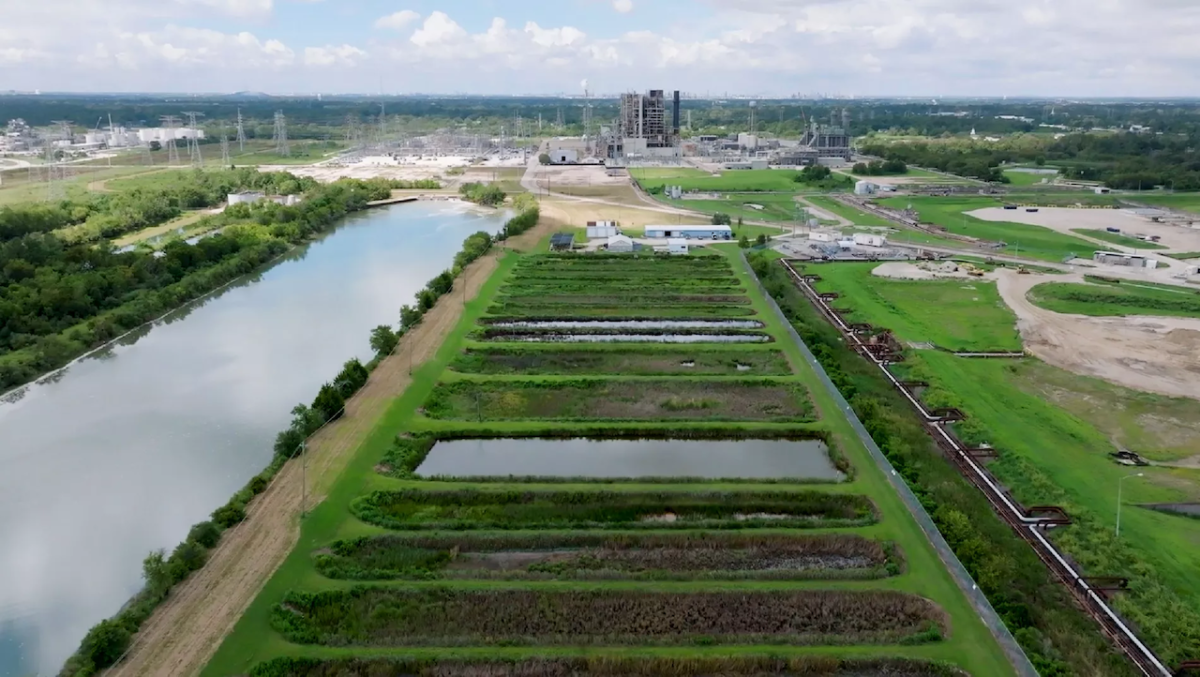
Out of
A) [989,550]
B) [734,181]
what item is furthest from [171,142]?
[989,550]

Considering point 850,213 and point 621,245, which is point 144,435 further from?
point 850,213

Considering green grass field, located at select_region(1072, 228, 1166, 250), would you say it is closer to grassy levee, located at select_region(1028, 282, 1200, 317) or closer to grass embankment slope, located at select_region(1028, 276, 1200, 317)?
grass embankment slope, located at select_region(1028, 276, 1200, 317)

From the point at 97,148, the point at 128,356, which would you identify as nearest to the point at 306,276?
the point at 128,356

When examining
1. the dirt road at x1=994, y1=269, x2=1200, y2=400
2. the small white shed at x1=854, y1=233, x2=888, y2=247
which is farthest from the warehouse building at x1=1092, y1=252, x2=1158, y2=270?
the dirt road at x1=994, y1=269, x2=1200, y2=400

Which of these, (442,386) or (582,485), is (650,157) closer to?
(442,386)

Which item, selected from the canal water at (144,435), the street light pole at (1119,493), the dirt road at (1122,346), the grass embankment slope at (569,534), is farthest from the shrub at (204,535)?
the dirt road at (1122,346)

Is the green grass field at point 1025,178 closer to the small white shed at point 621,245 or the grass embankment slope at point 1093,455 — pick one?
the small white shed at point 621,245
